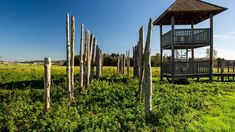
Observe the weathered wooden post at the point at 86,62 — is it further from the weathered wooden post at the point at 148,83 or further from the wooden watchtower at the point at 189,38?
the wooden watchtower at the point at 189,38

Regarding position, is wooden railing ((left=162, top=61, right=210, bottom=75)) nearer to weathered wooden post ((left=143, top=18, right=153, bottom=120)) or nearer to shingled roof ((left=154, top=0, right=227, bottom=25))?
shingled roof ((left=154, top=0, right=227, bottom=25))

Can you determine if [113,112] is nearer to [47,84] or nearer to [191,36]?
[47,84]

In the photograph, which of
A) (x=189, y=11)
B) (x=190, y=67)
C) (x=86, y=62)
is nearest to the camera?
(x=86, y=62)

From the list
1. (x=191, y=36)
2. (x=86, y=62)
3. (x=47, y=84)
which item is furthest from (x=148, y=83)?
(x=191, y=36)

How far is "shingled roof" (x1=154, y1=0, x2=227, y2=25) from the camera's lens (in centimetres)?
2319

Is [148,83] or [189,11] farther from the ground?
[189,11]

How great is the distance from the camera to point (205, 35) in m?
23.5

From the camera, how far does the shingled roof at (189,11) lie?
23186 mm

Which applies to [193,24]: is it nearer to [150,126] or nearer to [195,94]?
[195,94]

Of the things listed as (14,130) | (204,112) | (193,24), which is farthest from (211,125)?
(193,24)

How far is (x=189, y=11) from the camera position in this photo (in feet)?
76.5

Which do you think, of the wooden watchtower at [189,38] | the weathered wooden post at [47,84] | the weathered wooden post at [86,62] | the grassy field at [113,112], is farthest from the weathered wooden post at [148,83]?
the wooden watchtower at [189,38]

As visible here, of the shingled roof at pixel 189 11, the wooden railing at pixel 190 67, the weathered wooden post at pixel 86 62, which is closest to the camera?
the weathered wooden post at pixel 86 62

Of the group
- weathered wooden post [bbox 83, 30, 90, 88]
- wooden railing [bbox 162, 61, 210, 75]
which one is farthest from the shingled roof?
weathered wooden post [bbox 83, 30, 90, 88]
